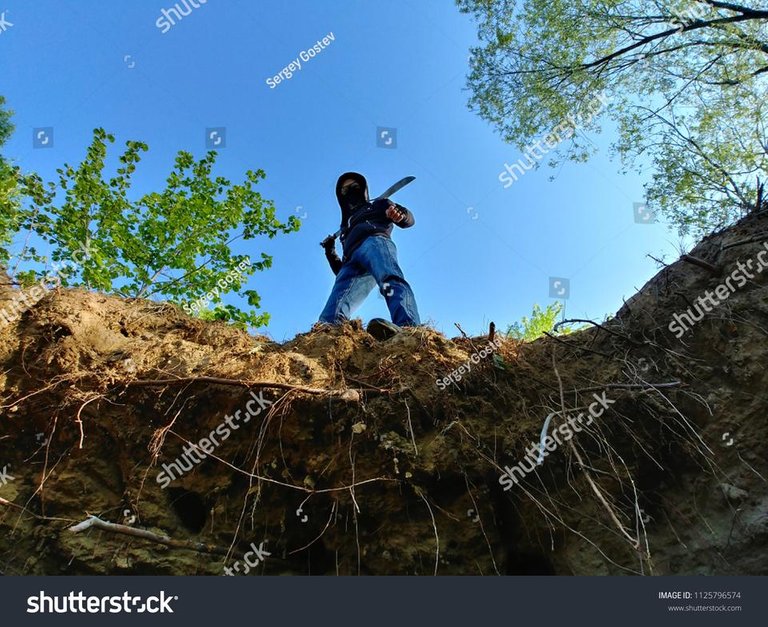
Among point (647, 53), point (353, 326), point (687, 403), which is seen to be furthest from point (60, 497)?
point (647, 53)

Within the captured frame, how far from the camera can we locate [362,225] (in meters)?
6.32

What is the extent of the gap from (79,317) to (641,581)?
13.8 feet

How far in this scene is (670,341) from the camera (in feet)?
11.7

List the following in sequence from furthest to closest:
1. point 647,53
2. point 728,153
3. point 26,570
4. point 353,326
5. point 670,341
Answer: point 647,53, point 728,153, point 353,326, point 670,341, point 26,570

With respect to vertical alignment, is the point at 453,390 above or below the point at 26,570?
above

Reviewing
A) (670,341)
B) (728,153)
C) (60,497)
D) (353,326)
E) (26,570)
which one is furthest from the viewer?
(728,153)

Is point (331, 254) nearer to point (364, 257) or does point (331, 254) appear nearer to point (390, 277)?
point (364, 257)

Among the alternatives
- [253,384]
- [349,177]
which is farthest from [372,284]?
[253,384]

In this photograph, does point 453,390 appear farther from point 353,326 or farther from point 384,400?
point 353,326

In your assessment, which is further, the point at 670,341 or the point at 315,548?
the point at 670,341
